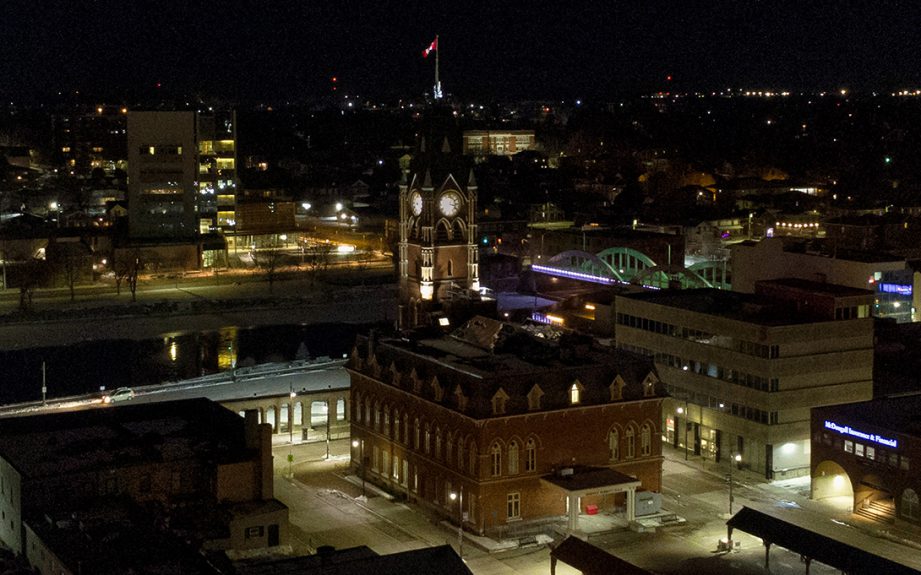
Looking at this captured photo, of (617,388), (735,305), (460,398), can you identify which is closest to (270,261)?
(735,305)

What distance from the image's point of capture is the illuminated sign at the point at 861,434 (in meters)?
30.4

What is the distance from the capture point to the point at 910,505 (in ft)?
98.3

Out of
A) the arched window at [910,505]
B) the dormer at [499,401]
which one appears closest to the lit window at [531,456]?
the dormer at [499,401]

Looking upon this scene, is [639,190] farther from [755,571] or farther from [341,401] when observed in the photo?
[755,571]

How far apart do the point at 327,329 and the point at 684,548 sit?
42227 millimetres

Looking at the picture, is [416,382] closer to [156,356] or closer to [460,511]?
[460,511]

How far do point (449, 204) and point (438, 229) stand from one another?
89 centimetres

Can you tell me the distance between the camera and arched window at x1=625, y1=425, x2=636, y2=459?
105 ft

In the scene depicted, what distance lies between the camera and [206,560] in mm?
23531

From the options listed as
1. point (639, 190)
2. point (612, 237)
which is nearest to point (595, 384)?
point (612, 237)

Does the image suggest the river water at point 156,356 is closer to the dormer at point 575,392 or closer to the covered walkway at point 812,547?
the dormer at point 575,392

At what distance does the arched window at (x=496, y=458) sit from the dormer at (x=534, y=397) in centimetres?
120

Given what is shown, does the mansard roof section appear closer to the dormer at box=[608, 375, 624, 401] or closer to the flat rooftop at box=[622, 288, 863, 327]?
the dormer at box=[608, 375, 624, 401]

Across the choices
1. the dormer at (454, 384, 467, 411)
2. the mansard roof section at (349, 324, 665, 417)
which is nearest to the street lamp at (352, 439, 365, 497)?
the mansard roof section at (349, 324, 665, 417)
